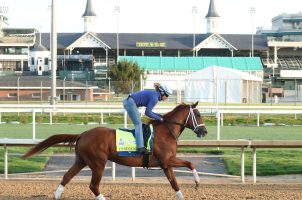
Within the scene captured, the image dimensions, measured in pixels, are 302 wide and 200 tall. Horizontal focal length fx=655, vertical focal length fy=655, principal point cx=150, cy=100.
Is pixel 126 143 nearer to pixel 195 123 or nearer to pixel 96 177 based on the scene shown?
pixel 96 177

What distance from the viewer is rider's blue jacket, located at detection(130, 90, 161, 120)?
8.77 m

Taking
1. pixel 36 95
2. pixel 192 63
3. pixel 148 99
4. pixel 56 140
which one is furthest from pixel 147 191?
pixel 192 63

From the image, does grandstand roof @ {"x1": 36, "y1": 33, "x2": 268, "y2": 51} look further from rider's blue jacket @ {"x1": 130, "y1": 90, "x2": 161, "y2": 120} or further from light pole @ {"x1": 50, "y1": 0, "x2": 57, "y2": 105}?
rider's blue jacket @ {"x1": 130, "y1": 90, "x2": 161, "y2": 120}

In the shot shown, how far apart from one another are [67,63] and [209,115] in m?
47.4

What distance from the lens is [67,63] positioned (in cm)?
7388

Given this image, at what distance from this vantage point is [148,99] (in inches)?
348

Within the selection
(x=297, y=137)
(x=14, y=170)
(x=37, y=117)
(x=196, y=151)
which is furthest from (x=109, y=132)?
(x=37, y=117)

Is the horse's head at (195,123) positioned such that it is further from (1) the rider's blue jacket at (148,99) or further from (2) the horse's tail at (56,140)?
(2) the horse's tail at (56,140)

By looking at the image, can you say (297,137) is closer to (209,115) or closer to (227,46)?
(209,115)

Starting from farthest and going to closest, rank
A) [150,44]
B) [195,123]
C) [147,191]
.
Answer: [150,44] → [147,191] → [195,123]

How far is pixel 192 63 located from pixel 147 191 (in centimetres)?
5603

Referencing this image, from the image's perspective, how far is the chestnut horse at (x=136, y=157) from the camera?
8.62 m

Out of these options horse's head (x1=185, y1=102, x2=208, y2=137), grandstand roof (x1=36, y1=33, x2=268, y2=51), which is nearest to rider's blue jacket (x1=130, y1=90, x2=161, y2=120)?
horse's head (x1=185, y1=102, x2=208, y2=137)

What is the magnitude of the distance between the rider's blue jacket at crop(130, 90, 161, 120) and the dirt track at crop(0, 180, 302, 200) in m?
1.35
